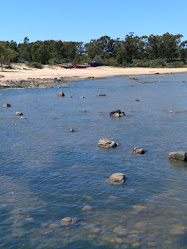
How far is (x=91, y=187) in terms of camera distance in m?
10.6

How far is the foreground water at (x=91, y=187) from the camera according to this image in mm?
7660

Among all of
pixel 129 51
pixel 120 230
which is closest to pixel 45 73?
pixel 129 51

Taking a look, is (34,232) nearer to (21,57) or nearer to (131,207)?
(131,207)

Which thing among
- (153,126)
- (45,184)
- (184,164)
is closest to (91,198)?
(45,184)

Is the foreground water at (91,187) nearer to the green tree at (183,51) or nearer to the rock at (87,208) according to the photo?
the rock at (87,208)

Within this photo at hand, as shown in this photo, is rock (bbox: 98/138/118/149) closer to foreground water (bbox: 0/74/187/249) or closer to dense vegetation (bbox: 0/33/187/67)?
foreground water (bbox: 0/74/187/249)

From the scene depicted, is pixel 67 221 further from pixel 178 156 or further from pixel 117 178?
pixel 178 156

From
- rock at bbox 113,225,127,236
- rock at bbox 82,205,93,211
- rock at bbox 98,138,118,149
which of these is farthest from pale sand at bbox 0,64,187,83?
rock at bbox 113,225,127,236

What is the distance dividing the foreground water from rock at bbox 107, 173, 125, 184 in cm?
28

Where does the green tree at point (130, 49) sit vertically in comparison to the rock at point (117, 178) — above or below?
above

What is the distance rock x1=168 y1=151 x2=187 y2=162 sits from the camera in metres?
13.0

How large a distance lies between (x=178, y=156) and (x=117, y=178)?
372 centimetres

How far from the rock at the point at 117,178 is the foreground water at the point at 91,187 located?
0.92 feet

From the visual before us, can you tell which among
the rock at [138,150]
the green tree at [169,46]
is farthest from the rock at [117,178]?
the green tree at [169,46]
